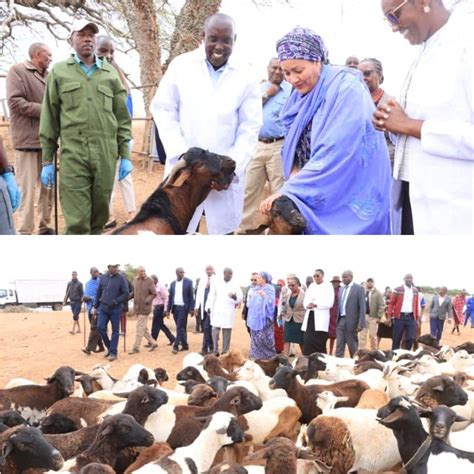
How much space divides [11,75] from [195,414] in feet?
8.25

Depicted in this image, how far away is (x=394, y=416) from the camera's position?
351cm

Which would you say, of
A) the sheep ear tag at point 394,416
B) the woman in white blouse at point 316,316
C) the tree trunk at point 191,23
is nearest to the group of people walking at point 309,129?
the tree trunk at point 191,23

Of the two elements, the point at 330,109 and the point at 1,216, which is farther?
the point at 1,216

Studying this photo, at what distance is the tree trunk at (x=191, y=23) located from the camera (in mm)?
4164

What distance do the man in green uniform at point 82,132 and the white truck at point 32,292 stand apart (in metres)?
0.52

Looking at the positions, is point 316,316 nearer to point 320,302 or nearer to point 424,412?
point 320,302

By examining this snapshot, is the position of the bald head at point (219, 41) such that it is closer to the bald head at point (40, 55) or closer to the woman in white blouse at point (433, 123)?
the woman in white blouse at point (433, 123)

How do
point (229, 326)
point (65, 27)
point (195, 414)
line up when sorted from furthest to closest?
point (229, 326), point (65, 27), point (195, 414)

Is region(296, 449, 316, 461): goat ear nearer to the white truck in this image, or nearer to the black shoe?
the white truck

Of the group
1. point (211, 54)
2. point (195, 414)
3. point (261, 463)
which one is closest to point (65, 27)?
point (211, 54)

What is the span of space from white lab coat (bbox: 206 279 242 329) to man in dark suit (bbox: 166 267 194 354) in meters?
0.18

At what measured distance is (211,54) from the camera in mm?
3320

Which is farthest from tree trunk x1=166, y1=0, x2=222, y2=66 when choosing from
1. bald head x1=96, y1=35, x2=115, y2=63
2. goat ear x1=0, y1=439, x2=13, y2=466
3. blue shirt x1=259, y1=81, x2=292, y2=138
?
goat ear x1=0, y1=439, x2=13, y2=466

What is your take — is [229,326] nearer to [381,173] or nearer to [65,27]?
[65,27]
